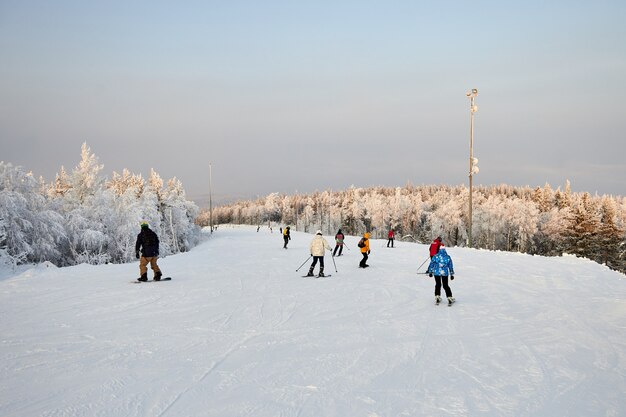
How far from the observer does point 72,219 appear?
31672 millimetres

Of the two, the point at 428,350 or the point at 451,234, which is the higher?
the point at 428,350

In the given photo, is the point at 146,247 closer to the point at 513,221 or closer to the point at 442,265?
the point at 442,265

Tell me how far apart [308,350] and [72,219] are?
32147mm

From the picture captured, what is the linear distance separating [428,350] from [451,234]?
310 ft

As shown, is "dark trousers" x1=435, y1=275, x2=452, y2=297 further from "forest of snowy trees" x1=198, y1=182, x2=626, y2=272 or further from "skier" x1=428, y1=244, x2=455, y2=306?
"forest of snowy trees" x1=198, y1=182, x2=626, y2=272

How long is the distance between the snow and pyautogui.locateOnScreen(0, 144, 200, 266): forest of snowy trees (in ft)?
46.1

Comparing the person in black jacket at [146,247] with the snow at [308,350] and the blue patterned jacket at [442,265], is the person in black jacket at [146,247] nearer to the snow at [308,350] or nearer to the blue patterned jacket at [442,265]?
the snow at [308,350]

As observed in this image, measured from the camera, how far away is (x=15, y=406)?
13.9 feet

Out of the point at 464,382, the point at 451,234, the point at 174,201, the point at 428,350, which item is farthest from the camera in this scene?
the point at 451,234

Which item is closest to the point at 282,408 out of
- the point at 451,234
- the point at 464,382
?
the point at 464,382

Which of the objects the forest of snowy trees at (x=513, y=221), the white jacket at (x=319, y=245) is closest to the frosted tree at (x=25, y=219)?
the white jacket at (x=319, y=245)

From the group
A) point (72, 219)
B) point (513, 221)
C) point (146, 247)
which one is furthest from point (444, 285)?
point (513, 221)

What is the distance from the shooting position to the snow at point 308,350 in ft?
14.5

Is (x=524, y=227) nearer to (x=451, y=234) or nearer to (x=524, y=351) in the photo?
(x=451, y=234)
